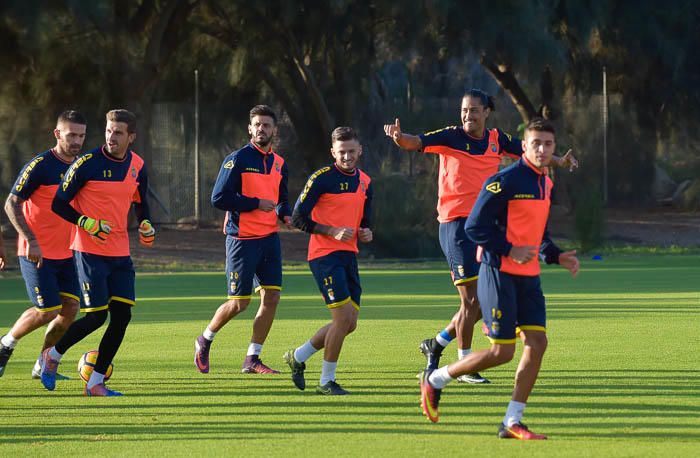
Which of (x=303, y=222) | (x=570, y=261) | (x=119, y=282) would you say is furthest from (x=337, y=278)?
(x=570, y=261)

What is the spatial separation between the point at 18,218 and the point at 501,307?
4.36m

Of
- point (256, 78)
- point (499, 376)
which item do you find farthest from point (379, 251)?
point (499, 376)

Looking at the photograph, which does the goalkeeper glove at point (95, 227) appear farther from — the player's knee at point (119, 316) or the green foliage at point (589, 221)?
the green foliage at point (589, 221)

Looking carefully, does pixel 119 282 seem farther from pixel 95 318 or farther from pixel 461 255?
pixel 461 255

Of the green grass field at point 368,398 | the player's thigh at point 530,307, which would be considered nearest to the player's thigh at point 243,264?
the green grass field at point 368,398

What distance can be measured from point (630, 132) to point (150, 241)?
28.6 m

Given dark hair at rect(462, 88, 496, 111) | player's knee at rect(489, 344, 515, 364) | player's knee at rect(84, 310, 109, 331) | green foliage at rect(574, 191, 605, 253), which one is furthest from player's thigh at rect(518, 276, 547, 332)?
green foliage at rect(574, 191, 605, 253)

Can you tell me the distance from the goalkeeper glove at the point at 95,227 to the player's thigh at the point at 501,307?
10.4ft

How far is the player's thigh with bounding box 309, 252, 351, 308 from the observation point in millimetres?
10055

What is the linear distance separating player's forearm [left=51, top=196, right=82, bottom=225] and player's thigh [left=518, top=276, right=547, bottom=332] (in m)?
3.62

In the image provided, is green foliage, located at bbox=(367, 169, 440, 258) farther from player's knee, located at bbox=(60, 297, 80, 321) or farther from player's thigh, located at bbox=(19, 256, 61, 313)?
player's thigh, located at bbox=(19, 256, 61, 313)

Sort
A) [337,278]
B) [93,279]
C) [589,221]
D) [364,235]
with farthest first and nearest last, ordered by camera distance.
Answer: [589,221] < [364,235] < [337,278] < [93,279]

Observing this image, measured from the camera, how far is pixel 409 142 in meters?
10.4

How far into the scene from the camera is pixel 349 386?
10.1 meters
